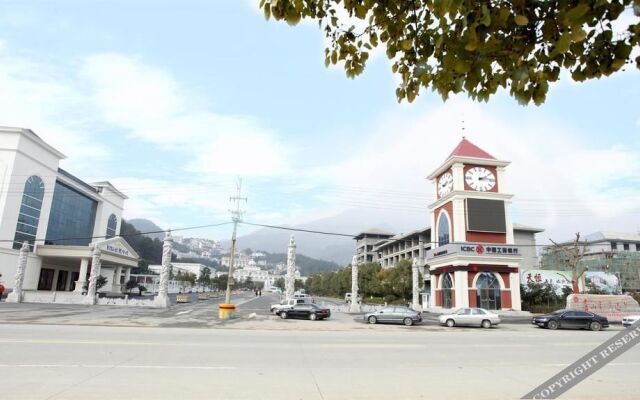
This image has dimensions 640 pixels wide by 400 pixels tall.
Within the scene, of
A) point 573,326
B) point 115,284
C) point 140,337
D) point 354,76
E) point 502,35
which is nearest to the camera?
point 502,35

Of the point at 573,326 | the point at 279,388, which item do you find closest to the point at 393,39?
the point at 279,388

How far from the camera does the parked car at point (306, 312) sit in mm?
30203

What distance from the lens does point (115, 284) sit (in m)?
68.2

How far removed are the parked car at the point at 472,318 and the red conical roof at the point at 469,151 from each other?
790 inches

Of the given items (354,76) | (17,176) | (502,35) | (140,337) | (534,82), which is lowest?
(140,337)

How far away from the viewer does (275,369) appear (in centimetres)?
994

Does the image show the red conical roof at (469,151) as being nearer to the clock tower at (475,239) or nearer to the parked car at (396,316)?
the clock tower at (475,239)

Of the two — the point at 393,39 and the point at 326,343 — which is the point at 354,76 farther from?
the point at 326,343

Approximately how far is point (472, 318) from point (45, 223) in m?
55.3

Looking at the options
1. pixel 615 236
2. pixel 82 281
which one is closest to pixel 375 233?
pixel 615 236

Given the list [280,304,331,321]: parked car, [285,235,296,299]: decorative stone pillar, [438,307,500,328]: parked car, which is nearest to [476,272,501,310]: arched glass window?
[438,307,500,328]: parked car

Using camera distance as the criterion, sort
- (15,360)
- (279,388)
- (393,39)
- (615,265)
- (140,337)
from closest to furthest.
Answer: (393,39)
(279,388)
(15,360)
(140,337)
(615,265)

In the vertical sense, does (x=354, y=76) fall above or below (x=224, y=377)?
above

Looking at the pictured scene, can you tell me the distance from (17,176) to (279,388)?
5452 centimetres
